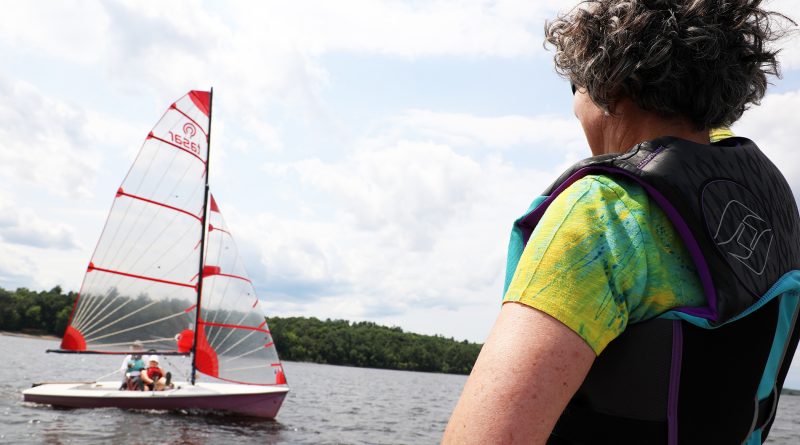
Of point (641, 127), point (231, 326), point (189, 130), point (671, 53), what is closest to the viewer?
point (671, 53)

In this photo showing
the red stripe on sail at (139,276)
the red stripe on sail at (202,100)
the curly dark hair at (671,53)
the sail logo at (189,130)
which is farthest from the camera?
the red stripe on sail at (202,100)

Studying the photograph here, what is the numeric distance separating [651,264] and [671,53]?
415 mm

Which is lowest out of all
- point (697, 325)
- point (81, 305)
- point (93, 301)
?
point (697, 325)

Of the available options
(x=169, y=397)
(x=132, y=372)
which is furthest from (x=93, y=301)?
(x=169, y=397)

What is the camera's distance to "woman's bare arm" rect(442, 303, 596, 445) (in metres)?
0.96

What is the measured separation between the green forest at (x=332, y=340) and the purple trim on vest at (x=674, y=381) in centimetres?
10744

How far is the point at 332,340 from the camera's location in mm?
118500

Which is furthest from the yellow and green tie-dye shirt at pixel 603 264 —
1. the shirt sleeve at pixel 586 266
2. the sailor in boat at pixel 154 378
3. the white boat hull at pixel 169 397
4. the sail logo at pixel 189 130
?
the sail logo at pixel 189 130

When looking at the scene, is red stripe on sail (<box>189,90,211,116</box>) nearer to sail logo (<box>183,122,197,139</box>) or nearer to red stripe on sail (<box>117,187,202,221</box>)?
sail logo (<box>183,122,197,139</box>)

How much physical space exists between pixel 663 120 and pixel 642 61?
0.14 m

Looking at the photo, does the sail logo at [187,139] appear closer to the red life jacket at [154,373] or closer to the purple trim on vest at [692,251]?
the red life jacket at [154,373]

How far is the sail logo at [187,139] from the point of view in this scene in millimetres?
25328

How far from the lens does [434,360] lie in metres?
127

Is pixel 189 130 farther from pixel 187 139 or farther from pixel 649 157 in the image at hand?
pixel 649 157
